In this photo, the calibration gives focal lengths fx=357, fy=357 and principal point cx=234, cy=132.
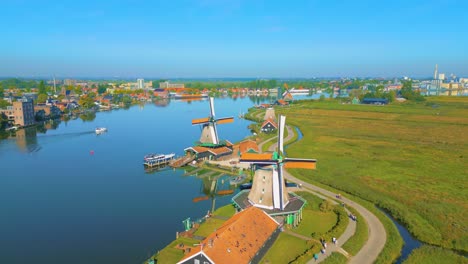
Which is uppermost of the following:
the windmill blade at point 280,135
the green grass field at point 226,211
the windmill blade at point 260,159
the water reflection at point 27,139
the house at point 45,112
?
the windmill blade at point 280,135

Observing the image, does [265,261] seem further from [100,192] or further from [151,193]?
[100,192]

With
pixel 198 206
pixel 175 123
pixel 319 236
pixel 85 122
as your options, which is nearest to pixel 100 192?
pixel 198 206

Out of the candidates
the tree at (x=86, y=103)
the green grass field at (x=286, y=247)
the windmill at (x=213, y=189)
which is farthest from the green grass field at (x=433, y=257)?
the tree at (x=86, y=103)

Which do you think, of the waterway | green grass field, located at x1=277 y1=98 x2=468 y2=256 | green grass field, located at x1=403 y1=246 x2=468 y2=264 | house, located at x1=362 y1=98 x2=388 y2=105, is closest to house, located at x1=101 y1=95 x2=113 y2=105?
the waterway

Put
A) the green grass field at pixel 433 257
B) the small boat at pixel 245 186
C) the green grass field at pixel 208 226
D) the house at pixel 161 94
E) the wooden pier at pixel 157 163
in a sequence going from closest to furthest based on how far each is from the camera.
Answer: the green grass field at pixel 433 257 → the green grass field at pixel 208 226 → the small boat at pixel 245 186 → the wooden pier at pixel 157 163 → the house at pixel 161 94

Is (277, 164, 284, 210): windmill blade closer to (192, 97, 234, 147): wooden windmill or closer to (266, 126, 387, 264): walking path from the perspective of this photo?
(266, 126, 387, 264): walking path

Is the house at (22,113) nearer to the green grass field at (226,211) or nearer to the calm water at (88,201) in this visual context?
the calm water at (88,201)

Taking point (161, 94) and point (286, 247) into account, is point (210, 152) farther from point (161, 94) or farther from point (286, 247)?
point (161, 94)
